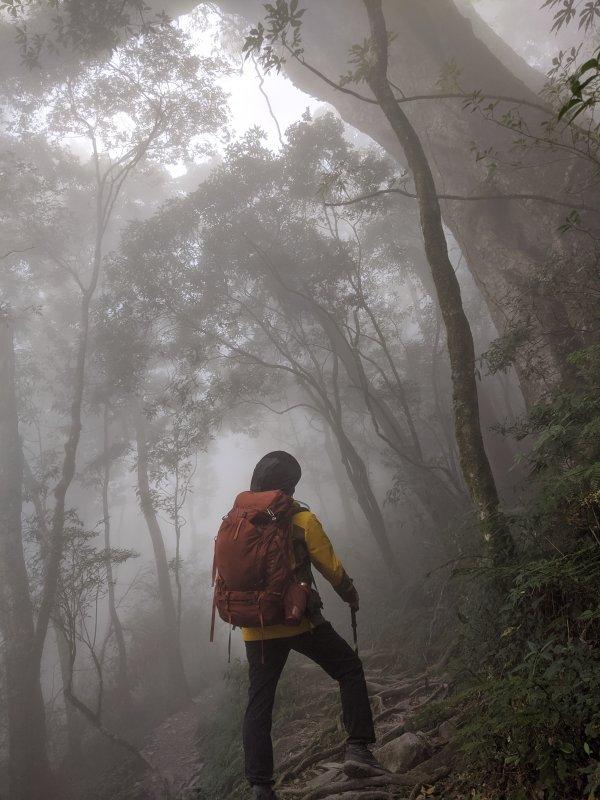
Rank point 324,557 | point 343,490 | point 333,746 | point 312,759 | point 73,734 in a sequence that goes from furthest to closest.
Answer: point 343,490 < point 73,734 < point 333,746 < point 312,759 < point 324,557

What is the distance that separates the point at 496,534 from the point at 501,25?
134ft

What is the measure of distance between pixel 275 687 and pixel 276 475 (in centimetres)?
139

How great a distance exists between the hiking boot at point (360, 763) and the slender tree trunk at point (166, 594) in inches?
479

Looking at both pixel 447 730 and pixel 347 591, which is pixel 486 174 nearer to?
pixel 347 591

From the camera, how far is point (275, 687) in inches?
123

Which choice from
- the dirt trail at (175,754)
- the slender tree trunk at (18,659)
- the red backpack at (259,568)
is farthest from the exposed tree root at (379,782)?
the slender tree trunk at (18,659)

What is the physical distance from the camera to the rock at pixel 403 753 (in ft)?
10.1

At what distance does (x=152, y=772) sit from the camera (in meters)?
8.63

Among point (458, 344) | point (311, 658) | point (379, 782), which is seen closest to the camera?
point (379, 782)

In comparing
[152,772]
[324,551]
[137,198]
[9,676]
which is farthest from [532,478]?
[137,198]

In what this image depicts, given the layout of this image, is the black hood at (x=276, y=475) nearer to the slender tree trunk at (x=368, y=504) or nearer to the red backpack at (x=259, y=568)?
the red backpack at (x=259, y=568)

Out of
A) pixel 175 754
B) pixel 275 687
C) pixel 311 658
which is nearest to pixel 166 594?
pixel 175 754

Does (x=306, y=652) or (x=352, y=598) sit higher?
(x=352, y=598)

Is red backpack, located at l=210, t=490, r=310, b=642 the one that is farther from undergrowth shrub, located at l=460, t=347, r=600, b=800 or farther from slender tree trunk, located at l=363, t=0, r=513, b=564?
slender tree trunk, located at l=363, t=0, r=513, b=564
